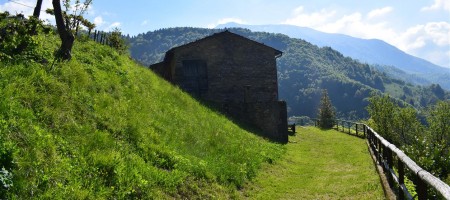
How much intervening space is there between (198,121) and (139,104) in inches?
159

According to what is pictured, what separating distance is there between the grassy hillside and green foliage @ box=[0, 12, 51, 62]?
0.24 meters

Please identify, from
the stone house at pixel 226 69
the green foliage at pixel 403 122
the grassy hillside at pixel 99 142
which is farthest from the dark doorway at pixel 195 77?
the green foliage at pixel 403 122

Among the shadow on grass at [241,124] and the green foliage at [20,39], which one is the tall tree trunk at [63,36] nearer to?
the green foliage at [20,39]

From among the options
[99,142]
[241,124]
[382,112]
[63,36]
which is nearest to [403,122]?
[382,112]

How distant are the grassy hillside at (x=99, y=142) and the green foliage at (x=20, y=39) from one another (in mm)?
241

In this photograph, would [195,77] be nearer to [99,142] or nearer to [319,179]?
[319,179]

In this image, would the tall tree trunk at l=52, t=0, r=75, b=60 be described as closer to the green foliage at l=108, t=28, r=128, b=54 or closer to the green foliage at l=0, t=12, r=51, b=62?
the green foliage at l=0, t=12, r=51, b=62

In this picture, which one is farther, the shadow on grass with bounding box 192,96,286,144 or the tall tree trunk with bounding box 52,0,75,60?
the shadow on grass with bounding box 192,96,286,144

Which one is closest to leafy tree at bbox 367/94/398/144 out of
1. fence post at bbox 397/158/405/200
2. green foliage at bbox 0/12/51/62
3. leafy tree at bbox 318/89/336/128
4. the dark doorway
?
leafy tree at bbox 318/89/336/128

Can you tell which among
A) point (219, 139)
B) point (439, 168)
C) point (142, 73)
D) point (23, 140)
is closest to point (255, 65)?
point (142, 73)

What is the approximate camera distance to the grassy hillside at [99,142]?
22.9ft

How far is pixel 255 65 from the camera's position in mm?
32750

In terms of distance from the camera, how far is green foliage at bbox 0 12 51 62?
8.27m

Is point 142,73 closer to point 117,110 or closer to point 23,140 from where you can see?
point 117,110
